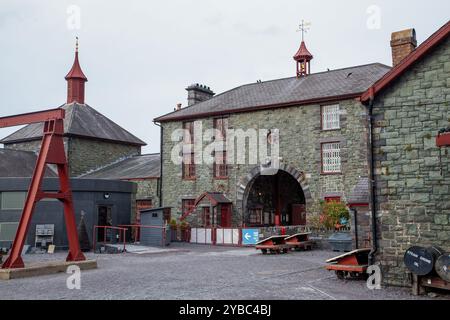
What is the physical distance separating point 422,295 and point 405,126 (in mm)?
3811

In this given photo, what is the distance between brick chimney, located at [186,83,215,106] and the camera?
31859 mm

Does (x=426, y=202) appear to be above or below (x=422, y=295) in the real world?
above

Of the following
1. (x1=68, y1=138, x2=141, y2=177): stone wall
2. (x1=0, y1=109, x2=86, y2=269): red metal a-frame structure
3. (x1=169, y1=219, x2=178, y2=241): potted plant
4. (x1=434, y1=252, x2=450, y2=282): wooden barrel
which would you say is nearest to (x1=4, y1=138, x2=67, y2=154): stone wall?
(x1=68, y1=138, x2=141, y2=177): stone wall

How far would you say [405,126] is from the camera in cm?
1147

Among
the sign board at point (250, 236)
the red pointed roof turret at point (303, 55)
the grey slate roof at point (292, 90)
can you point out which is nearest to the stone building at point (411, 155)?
the sign board at point (250, 236)

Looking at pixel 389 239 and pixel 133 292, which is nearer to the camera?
pixel 133 292

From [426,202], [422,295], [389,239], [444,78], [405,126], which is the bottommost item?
[422,295]

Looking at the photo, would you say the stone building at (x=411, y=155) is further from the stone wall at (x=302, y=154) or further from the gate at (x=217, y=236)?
the gate at (x=217, y=236)

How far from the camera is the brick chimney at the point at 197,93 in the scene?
3186cm

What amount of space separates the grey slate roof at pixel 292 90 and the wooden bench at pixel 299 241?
7.01 m

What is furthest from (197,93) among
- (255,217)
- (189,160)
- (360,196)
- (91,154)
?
(360,196)

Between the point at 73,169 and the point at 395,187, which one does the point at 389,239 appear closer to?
the point at 395,187
